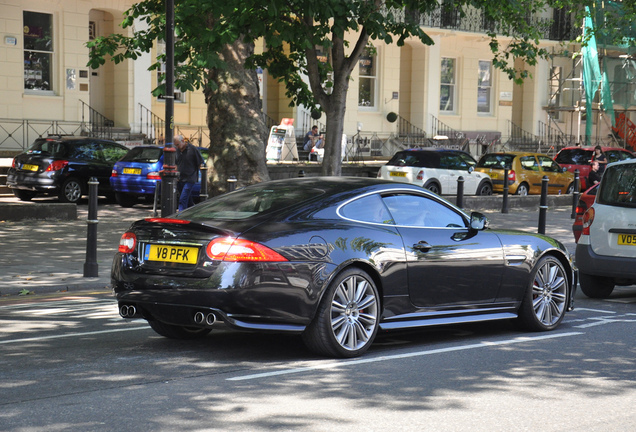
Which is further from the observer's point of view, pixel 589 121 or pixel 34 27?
pixel 589 121

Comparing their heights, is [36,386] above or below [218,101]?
below

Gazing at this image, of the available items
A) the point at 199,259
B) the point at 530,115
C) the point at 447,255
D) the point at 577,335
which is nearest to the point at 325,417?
the point at 199,259

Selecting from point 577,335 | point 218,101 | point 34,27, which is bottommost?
point 577,335

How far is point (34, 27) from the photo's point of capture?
94.7ft

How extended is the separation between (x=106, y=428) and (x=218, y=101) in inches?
575

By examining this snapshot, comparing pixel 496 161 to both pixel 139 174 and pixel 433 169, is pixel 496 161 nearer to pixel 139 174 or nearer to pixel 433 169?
pixel 433 169

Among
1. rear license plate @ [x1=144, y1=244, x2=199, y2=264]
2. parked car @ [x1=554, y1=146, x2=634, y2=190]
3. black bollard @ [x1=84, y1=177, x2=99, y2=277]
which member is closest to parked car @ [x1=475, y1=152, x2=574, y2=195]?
parked car @ [x1=554, y1=146, x2=634, y2=190]

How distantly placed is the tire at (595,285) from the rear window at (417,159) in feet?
49.5

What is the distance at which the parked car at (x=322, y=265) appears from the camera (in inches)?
276

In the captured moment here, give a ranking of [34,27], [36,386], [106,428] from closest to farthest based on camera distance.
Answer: [106,428]
[36,386]
[34,27]

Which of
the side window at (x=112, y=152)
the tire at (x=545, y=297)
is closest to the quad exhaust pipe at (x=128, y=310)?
the tire at (x=545, y=297)

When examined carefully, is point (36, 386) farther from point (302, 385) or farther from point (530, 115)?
point (530, 115)

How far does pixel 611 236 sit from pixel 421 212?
3.78 meters

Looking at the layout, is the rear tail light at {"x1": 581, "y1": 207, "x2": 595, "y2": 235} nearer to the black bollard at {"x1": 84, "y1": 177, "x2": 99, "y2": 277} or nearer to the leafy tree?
the leafy tree
